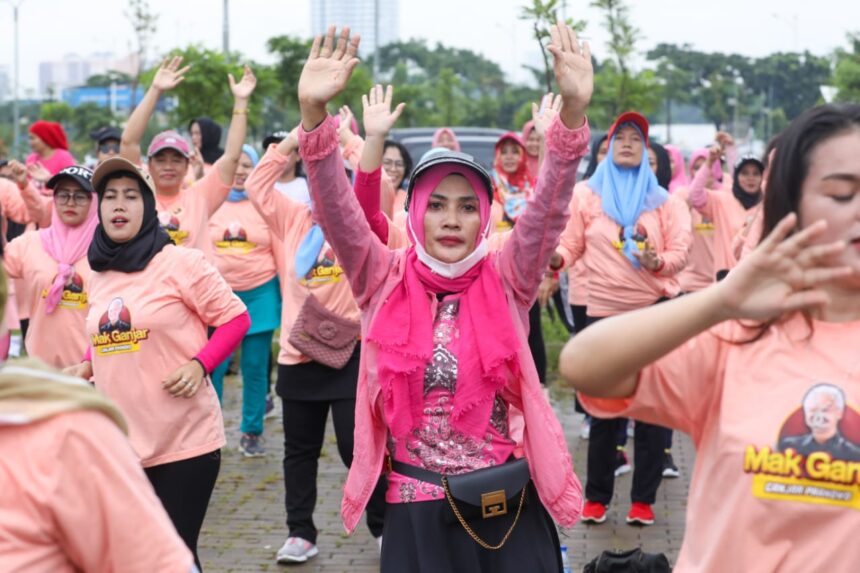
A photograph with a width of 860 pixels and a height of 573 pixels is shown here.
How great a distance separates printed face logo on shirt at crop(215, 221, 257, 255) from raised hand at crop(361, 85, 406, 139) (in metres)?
4.61

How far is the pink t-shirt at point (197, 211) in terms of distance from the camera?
7.54m

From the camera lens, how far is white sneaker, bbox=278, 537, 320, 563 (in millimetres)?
6531

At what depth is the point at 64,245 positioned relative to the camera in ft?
21.1

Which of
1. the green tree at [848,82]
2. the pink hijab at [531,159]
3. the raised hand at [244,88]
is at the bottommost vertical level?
the pink hijab at [531,159]

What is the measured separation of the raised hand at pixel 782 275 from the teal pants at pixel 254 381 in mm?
6896

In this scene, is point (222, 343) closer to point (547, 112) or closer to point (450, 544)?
point (450, 544)

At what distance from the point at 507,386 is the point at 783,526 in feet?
5.83

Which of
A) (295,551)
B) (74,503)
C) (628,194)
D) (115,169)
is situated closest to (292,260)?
(295,551)

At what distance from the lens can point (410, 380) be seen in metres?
3.97

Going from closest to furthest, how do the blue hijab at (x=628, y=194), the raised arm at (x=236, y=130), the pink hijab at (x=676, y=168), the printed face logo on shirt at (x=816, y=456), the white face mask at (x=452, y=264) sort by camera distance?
1. the printed face logo on shirt at (x=816, y=456)
2. the white face mask at (x=452, y=264)
3. the raised arm at (x=236, y=130)
4. the blue hijab at (x=628, y=194)
5. the pink hijab at (x=676, y=168)

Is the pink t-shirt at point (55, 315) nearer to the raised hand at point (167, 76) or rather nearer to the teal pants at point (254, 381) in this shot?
the raised hand at point (167, 76)

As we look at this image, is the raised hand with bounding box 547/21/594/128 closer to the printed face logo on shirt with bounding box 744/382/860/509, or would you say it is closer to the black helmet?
the black helmet

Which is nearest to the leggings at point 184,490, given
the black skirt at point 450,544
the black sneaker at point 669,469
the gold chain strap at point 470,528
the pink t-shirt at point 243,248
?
the black skirt at point 450,544

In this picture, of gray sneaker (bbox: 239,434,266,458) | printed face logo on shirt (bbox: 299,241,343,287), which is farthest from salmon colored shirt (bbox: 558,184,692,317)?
gray sneaker (bbox: 239,434,266,458)
